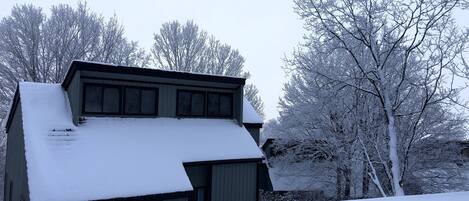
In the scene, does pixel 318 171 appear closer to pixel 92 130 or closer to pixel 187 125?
pixel 187 125

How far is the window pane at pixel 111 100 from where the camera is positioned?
1332cm

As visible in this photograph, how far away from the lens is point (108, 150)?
11.8m

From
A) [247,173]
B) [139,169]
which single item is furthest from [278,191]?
[139,169]

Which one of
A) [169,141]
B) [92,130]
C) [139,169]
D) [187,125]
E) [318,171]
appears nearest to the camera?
[139,169]

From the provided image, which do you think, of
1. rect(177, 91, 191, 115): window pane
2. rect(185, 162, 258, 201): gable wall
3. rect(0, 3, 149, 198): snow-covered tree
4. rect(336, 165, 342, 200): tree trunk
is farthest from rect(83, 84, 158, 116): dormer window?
rect(0, 3, 149, 198): snow-covered tree

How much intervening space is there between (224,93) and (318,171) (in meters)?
9.90

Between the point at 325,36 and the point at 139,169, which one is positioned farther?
the point at 325,36

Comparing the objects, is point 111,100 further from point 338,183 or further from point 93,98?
point 338,183

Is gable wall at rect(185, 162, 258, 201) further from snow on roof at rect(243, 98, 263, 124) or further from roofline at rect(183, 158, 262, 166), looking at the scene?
snow on roof at rect(243, 98, 263, 124)

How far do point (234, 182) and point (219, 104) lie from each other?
3.48 m

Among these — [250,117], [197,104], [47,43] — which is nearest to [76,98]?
[197,104]

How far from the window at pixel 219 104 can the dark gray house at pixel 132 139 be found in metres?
0.04

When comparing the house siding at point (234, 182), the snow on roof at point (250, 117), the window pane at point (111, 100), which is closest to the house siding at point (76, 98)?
the window pane at point (111, 100)

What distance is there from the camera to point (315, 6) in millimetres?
11930
